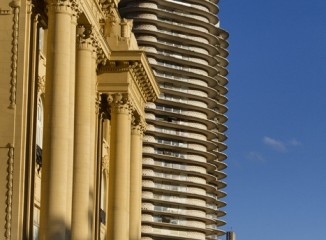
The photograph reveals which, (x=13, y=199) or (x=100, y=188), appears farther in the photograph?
(x=100, y=188)

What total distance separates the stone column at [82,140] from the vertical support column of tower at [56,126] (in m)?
5.22

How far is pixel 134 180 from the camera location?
77875 mm

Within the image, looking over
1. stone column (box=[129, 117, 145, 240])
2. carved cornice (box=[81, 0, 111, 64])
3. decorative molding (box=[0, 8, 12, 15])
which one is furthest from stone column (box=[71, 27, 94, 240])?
stone column (box=[129, 117, 145, 240])

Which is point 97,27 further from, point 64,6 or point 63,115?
point 63,115

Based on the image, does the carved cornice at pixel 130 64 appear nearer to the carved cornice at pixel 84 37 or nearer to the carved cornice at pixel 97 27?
the carved cornice at pixel 97 27

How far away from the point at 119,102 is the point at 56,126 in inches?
782

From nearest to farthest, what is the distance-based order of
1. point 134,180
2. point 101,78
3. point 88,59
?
point 88,59
point 101,78
point 134,180

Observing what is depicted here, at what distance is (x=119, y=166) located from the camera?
72625 mm

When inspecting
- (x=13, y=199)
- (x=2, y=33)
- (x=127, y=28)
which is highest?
Answer: (x=127, y=28)

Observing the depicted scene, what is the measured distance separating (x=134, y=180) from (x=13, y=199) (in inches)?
1069

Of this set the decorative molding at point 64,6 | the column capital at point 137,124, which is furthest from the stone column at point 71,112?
the column capital at point 137,124

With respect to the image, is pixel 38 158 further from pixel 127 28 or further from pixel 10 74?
pixel 127 28

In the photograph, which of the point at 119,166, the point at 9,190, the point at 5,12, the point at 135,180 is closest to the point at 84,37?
the point at 5,12

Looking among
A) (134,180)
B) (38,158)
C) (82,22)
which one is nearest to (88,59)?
(82,22)
